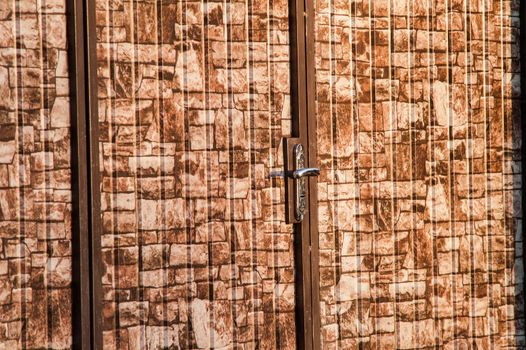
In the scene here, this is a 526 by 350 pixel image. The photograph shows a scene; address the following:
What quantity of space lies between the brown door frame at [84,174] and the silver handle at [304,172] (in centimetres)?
80

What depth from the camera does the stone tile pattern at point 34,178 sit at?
338 centimetres

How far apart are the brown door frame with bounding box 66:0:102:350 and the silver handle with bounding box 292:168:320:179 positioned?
80 centimetres

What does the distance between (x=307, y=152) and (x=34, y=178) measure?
109 cm

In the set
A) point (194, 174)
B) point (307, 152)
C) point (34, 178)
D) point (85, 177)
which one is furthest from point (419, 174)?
point (34, 178)

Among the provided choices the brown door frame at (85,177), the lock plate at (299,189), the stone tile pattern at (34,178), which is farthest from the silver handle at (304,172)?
the stone tile pattern at (34,178)

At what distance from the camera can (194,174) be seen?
3693 millimetres

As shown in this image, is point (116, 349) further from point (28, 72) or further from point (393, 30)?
point (393, 30)

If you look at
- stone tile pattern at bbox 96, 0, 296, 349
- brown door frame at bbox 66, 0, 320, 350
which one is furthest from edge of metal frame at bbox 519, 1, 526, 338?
brown door frame at bbox 66, 0, 320, 350

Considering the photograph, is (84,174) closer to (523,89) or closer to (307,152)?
(307,152)

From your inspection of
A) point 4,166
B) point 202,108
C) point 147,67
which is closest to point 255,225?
point 202,108

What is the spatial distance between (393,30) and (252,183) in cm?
90

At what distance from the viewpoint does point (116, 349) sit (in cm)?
357

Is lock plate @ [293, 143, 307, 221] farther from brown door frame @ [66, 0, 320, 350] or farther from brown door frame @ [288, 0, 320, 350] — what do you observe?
brown door frame @ [66, 0, 320, 350]

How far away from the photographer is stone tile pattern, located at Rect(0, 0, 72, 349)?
3.38 metres
